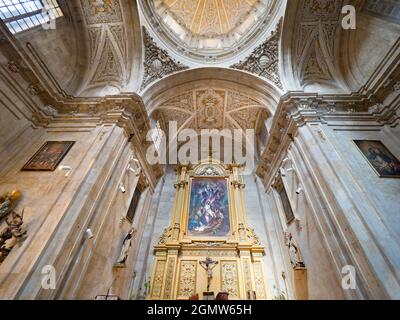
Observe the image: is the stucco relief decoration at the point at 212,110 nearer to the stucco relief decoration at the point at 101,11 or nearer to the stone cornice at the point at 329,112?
the stone cornice at the point at 329,112

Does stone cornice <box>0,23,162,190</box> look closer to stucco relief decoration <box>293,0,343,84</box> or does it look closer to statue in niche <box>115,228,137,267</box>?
statue in niche <box>115,228,137,267</box>

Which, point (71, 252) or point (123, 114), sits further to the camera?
point (123, 114)

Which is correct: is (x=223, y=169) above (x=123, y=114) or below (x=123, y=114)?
above

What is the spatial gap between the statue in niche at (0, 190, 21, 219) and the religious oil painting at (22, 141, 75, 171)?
1102 millimetres

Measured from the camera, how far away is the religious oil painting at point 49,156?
6.55 metres

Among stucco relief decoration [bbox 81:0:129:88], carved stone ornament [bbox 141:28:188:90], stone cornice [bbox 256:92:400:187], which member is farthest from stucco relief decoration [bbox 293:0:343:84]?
stucco relief decoration [bbox 81:0:129:88]

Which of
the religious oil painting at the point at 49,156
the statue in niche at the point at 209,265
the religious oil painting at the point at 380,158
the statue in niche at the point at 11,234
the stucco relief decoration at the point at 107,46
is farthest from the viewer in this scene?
the stucco relief decoration at the point at 107,46

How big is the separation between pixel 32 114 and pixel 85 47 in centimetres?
424

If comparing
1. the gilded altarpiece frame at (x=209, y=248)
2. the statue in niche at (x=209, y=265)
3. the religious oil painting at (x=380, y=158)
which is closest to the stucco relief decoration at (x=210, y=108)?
the gilded altarpiece frame at (x=209, y=248)

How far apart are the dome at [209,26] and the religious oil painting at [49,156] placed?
7.52 meters

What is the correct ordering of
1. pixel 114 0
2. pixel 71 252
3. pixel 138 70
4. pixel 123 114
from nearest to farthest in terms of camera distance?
1. pixel 71 252
2. pixel 123 114
3. pixel 114 0
4. pixel 138 70
